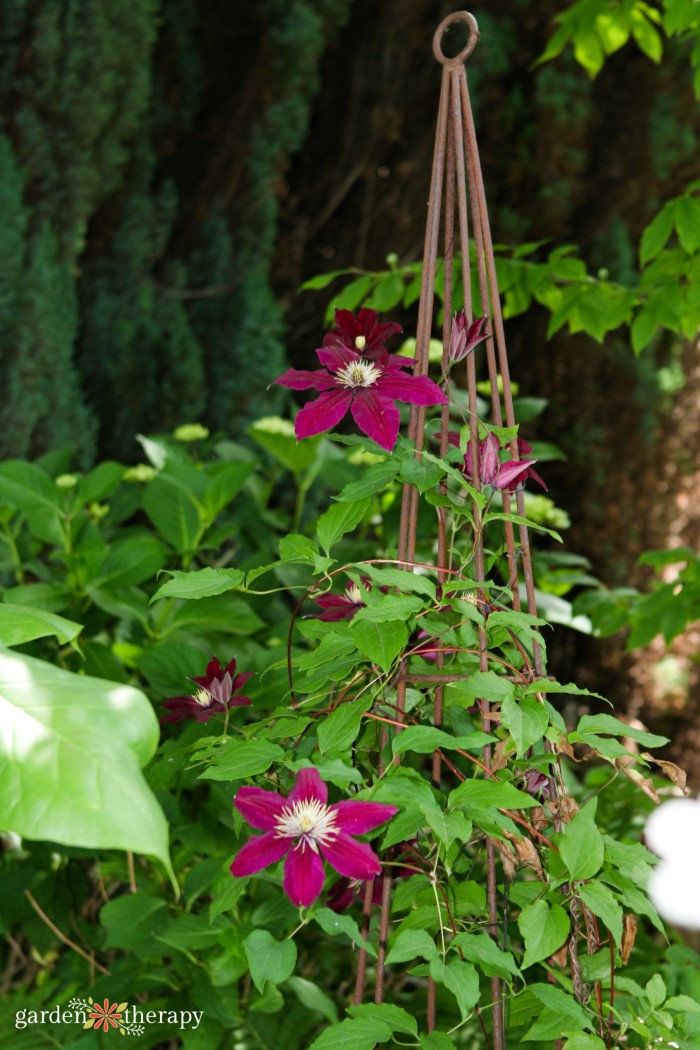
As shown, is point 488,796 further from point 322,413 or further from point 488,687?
point 322,413

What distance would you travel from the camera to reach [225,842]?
1024 millimetres

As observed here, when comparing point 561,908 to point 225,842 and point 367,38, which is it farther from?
point 367,38

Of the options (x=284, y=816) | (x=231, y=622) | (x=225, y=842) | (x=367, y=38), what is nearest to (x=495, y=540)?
(x=231, y=622)

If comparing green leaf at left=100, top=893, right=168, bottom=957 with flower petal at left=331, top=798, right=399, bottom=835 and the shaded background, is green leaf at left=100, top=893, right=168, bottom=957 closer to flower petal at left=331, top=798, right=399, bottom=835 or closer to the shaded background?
flower petal at left=331, top=798, right=399, bottom=835

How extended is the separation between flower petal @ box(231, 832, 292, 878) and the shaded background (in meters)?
1.96

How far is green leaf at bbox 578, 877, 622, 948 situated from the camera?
0.59 m

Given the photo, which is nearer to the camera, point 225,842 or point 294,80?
point 225,842

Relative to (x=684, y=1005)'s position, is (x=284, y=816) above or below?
above

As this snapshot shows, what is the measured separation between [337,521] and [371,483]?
0.13ft

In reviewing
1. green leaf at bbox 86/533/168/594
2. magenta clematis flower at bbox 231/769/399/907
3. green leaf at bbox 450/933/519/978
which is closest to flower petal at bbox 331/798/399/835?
magenta clematis flower at bbox 231/769/399/907

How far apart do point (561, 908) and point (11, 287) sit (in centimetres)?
214

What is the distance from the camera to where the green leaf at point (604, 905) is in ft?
1.92

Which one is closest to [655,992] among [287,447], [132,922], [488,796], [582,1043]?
[582,1043]

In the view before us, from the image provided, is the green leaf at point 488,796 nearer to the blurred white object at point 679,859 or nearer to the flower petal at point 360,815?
the flower petal at point 360,815
